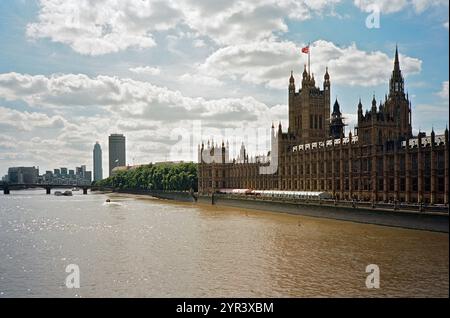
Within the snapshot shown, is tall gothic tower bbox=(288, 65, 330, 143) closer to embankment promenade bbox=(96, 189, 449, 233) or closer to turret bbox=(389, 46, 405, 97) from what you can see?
turret bbox=(389, 46, 405, 97)

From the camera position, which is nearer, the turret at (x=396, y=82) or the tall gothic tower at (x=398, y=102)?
the tall gothic tower at (x=398, y=102)

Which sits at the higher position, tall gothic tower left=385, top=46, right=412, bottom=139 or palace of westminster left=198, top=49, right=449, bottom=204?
tall gothic tower left=385, top=46, right=412, bottom=139

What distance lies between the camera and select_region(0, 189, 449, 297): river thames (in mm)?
33156

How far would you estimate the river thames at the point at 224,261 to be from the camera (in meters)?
33.2

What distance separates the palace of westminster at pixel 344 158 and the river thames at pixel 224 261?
18.7 m

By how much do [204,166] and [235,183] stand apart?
51.9 ft

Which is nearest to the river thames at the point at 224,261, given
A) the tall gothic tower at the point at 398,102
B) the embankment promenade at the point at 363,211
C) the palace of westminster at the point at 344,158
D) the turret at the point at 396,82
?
the embankment promenade at the point at 363,211

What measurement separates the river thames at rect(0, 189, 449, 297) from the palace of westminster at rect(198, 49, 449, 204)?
18.7 metres

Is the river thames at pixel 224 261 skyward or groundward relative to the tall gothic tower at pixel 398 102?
groundward
